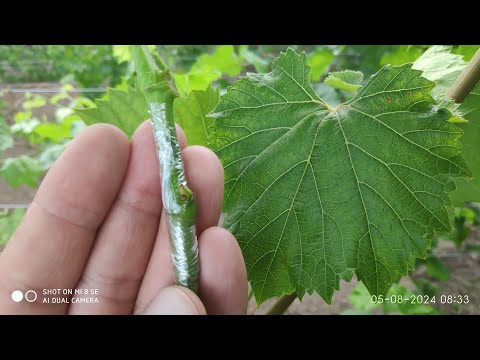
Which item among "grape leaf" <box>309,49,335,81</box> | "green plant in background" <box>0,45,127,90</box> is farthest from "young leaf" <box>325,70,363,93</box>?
"green plant in background" <box>0,45,127,90</box>

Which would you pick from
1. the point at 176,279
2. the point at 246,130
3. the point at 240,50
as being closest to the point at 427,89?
the point at 246,130

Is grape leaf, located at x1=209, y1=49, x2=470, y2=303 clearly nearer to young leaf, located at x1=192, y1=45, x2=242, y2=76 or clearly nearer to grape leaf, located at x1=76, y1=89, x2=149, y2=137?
grape leaf, located at x1=76, y1=89, x2=149, y2=137

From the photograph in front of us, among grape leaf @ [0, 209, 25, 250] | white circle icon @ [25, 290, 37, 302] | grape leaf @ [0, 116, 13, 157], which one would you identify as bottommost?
grape leaf @ [0, 209, 25, 250]

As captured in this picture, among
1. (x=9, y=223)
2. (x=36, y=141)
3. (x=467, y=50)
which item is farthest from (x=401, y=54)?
(x=36, y=141)

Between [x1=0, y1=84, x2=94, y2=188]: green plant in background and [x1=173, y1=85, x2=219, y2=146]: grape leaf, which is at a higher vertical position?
[x1=173, y1=85, x2=219, y2=146]: grape leaf

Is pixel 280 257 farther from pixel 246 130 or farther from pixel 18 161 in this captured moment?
pixel 18 161

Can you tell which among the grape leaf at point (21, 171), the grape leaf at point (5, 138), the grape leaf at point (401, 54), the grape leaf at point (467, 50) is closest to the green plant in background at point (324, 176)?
the grape leaf at point (467, 50)
